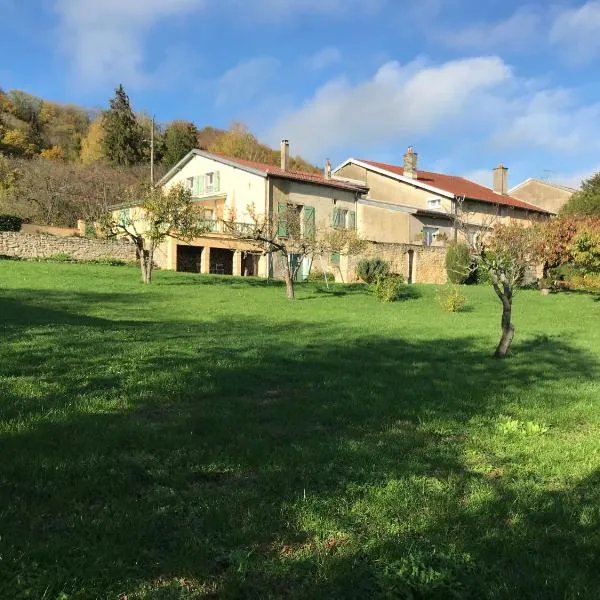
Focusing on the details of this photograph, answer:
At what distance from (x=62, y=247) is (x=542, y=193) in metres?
36.9

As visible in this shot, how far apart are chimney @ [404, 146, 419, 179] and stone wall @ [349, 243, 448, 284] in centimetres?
721

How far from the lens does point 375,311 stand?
1736cm

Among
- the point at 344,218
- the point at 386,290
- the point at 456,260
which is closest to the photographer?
the point at 386,290

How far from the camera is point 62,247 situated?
95.5 feet

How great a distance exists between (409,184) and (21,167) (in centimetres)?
2844

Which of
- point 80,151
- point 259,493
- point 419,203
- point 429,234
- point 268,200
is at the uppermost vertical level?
point 80,151

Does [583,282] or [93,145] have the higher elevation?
[93,145]

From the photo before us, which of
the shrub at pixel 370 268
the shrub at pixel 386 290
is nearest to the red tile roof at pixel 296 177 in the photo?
the shrub at pixel 370 268

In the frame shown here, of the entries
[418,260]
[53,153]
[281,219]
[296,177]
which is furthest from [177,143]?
[281,219]

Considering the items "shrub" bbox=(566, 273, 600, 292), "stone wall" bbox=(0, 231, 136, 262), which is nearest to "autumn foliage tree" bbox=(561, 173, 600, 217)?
"shrub" bbox=(566, 273, 600, 292)

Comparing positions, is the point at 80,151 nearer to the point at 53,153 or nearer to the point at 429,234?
the point at 53,153

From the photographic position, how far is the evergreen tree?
54.0 m

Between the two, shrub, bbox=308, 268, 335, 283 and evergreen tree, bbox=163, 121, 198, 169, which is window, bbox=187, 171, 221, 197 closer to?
shrub, bbox=308, 268, 335, 283

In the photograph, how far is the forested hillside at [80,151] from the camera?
40562 millimetres
